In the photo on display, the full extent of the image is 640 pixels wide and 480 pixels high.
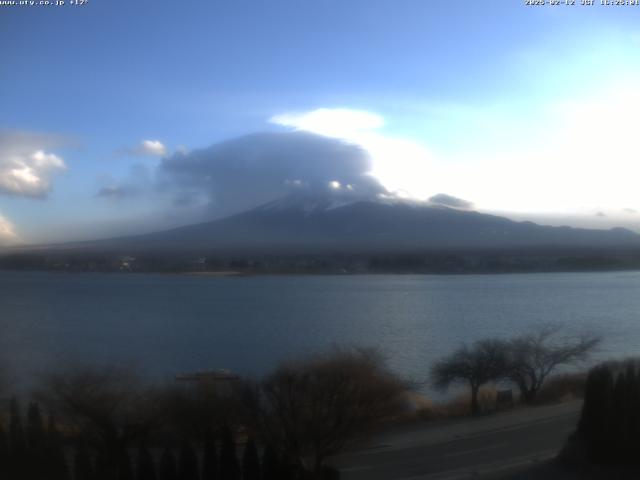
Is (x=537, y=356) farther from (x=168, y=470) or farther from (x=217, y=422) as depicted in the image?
(x=168, y=470)

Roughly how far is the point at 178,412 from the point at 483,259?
22.7 m

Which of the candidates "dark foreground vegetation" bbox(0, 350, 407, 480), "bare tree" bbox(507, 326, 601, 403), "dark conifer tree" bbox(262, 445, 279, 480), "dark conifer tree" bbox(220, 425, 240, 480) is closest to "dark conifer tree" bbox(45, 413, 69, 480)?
"dark foreground vegetation" bbox(0, 350, 407, 480)

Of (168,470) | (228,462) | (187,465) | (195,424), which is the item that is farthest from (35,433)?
(195,424)

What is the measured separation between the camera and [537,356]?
15.9m

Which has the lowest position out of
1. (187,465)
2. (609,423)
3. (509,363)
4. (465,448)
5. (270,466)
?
(465,448)

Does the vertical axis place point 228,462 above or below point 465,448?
above

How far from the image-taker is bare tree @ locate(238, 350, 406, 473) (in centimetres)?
865

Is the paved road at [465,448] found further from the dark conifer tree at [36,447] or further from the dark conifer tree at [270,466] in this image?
the dark conifer tree at [36,447]

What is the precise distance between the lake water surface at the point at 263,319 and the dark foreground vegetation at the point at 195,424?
2.93m

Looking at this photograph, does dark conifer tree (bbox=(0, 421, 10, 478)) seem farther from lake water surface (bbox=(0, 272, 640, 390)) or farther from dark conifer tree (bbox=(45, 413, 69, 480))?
lake water surface (bbox=(0, 272, 640, 390))

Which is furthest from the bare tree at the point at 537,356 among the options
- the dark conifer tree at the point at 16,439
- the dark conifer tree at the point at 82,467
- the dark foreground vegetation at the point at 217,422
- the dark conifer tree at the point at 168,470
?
the dark conifer tree at the point at 16,439

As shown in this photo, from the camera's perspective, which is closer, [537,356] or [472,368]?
[472,368]

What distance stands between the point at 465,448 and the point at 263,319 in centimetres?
1277

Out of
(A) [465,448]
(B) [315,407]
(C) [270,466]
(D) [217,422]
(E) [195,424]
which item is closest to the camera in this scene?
(C) [270,466]
